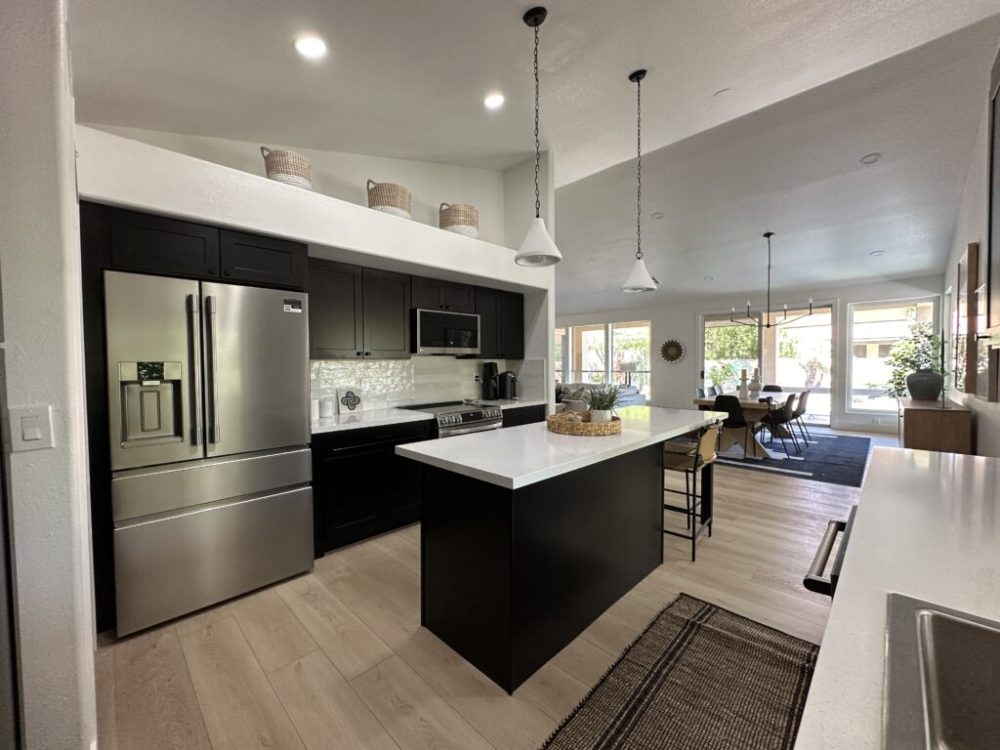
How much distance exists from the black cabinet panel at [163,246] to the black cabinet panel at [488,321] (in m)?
2.27

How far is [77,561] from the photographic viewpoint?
1.16m

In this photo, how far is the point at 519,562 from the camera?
165cm

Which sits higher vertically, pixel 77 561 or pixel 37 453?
pixel 37 453

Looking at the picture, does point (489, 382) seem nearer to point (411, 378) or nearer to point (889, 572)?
point (411, 378)

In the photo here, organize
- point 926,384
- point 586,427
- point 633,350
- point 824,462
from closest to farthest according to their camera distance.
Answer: point 586,427 → point 926,384 → point 824,462 → point 633,350

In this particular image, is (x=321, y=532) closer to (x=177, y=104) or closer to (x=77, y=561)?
(x=77, y=561)

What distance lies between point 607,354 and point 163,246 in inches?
376

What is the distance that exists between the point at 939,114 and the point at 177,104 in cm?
528

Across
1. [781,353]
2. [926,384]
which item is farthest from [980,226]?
[781,353]

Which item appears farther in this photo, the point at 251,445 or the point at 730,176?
the point at 730,176

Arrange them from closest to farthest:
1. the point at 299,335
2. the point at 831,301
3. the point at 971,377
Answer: the point at 299,335 → the point at 971,377 → the point at 831,301

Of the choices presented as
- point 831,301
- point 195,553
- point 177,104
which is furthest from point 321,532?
point 831,301

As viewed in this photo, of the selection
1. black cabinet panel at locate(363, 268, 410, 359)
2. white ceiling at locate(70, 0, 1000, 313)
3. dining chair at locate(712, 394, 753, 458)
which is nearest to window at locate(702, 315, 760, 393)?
dining chair at locate(712, 394, 753, 458)

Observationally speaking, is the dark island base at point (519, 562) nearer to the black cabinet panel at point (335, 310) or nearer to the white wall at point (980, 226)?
the black cabinet panel at point (335, 310)
